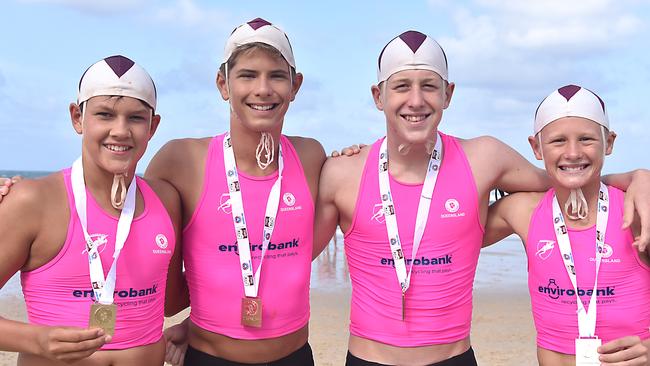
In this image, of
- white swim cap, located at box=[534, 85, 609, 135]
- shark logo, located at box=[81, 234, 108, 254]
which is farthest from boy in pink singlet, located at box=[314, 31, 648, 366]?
shark logo, located at box=[81, 234, 108, 254]

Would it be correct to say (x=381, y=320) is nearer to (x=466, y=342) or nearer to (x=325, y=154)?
(x=466, y=342)

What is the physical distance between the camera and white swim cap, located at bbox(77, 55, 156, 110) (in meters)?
3.78

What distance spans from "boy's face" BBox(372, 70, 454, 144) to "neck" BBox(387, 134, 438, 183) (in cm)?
12

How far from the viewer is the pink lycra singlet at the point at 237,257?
429cm

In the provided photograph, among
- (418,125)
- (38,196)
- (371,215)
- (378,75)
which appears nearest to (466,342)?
(371,215)

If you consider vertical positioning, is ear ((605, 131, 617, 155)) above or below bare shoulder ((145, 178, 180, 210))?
above

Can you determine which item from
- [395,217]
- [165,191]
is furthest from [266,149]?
[395,217]

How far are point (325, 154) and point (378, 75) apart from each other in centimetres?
70

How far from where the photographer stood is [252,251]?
4.31 meters

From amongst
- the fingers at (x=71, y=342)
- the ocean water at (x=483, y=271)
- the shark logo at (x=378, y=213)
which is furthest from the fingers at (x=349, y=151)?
the ocean water at (x=483, y=271)

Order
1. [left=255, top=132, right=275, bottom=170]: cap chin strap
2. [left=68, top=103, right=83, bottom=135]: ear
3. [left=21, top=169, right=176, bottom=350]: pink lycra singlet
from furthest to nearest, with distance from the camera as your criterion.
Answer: [left=255, top=132, right=275, bottom=170]: cap chin strap
[left=68, top=103, right=83, bottom=135]: ear
[left=21, top=169, right=176, bottom=350]: pink lycra singlet

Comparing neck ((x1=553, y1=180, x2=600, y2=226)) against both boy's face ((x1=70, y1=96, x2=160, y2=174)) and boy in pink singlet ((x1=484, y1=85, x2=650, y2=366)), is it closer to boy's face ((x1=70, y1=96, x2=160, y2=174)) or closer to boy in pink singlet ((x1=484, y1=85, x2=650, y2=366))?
boy in pink singlet ((x1=484, y1=85, x2=650, y2=366))

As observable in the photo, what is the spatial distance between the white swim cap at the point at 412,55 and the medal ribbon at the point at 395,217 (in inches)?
22.2

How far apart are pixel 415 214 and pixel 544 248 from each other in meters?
0.83
